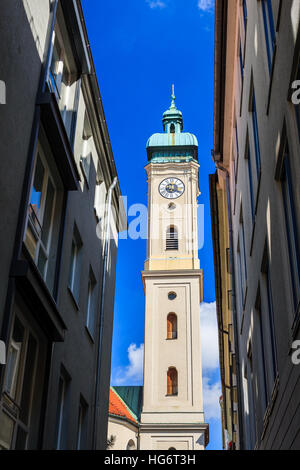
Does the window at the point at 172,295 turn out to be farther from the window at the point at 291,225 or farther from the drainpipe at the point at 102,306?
the window at the point at 291,225

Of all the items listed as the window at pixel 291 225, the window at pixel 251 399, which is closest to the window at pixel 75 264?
the window at pixel 251 399

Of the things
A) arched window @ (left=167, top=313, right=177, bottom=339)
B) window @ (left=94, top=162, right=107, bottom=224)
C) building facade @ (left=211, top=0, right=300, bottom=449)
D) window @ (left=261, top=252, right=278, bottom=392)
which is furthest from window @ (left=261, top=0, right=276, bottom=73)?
arched window @ (left=167, top=313, right=177, bottom=339)

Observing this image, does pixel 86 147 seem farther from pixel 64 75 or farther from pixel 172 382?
pixel 172 382

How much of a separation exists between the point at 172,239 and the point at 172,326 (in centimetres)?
896

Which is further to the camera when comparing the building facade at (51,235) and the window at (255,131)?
the window at (255,131)

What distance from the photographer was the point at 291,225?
351 inches

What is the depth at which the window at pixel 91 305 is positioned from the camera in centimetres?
1681

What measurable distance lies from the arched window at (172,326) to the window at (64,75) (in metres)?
41.0

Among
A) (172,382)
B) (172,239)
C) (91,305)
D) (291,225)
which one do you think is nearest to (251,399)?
(91,305)

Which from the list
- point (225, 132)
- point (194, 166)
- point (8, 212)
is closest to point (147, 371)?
point (194, 166)

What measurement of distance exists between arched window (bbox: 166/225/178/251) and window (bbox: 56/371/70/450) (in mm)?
45949

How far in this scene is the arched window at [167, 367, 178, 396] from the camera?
52.0 m
